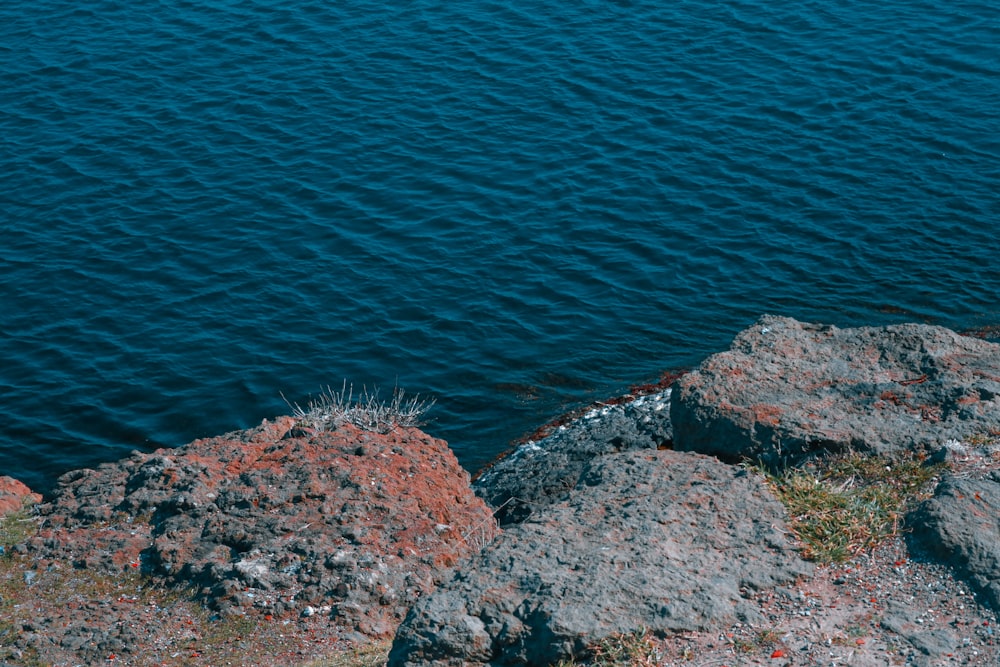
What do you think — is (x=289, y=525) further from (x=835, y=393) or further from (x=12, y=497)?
(x=835, y=393)

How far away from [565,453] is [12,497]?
21.7 feet

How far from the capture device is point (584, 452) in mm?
13750

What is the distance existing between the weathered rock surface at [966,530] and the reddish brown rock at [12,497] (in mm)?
9278

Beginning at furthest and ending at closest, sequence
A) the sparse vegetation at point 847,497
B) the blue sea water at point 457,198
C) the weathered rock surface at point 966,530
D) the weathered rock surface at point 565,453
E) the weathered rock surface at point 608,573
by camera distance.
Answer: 1. the blue sea water at point 457,198
2. the weathered rock surface at point 565,453
3. the sparse vegetation at point 847,497
4. the weathered rock surface at point 966,530
5. the weathered rock surface at point 608,573

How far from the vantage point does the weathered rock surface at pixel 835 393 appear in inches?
360

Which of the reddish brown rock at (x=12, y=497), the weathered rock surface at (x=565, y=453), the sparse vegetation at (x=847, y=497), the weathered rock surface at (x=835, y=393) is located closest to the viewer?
the sparse vegetation at (x=847, y=497)

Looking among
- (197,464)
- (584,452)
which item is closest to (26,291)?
(197,464)

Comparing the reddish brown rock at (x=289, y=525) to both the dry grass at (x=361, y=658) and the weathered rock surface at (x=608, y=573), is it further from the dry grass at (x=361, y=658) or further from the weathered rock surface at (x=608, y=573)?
the weathered rock surface at (x=608, y=573)

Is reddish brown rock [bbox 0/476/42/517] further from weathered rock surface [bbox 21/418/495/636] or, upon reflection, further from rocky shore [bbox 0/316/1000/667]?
weathered rock surface [bbox 21/418/495/636]

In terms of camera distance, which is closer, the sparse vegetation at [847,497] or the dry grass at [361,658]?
the sparse vegetation at [847,497]

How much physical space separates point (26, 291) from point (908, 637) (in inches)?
675

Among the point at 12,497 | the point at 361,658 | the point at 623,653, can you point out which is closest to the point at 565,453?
the point at 361,658

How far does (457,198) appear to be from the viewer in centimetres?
2216

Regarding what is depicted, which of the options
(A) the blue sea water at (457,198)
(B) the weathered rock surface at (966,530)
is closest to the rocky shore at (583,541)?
(B) the weathered rock surface at (966,530)
